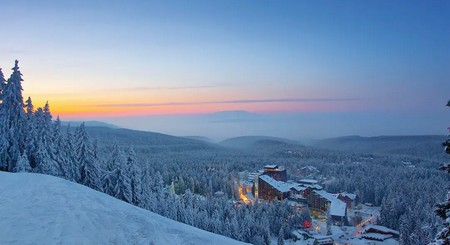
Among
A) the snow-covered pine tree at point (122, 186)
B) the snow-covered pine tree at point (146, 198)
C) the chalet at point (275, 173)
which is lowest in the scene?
the chalet at point (275, 173)

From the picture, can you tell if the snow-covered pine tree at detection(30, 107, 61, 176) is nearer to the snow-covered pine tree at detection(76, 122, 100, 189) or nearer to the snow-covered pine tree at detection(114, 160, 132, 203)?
the snow-covered pine tree at detection(76, 122, 100, 189)

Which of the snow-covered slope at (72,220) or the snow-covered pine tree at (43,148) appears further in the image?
the snow-covered pine tree at (43,148)

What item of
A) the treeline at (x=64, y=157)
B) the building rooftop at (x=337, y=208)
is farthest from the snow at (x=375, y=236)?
the treeline at (x=64, y=157)

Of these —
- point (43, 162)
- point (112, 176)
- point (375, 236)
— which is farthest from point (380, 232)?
point (43, 162)

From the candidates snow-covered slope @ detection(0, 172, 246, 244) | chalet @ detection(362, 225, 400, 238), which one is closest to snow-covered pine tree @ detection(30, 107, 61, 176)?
snow-covered slope @ detection(0, 172, 246, 244)

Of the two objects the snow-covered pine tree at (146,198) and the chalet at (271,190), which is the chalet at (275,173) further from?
the snow-covered pine tree at (146,198)

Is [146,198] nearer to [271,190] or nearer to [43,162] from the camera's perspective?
[43,162]
